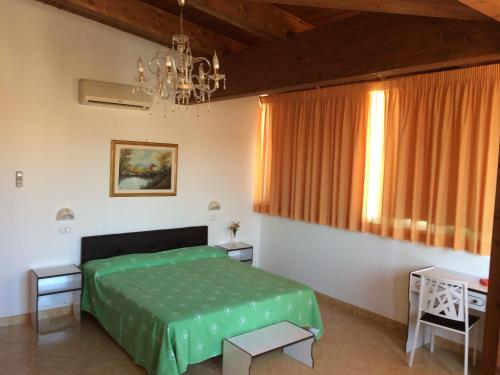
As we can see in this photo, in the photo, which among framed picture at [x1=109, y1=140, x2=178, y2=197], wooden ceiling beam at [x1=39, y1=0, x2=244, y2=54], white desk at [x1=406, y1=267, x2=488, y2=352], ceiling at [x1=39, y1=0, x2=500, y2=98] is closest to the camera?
ceiling at [x1=39, y1=0, x2=500, y2=98]

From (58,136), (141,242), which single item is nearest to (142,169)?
(141,242)

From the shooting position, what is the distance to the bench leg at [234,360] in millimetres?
2801

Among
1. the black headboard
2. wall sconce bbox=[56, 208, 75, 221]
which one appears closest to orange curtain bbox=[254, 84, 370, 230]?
the black headboard

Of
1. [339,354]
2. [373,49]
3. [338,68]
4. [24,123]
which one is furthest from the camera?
[24,123]

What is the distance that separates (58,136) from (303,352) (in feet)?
10.2

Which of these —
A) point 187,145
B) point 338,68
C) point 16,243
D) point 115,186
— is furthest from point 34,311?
point 338,68

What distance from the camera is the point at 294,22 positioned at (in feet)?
11.8

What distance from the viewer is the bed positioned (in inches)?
114

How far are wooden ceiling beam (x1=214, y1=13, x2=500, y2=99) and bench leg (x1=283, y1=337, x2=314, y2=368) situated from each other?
2111 mm

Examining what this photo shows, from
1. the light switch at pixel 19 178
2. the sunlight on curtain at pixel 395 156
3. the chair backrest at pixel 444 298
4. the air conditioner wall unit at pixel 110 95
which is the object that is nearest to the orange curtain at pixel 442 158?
the sunlight on curtain at pixel 395 156

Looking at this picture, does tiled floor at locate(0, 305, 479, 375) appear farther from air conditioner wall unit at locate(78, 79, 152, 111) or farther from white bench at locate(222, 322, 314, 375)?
air conditioner wall unit at locate(78, 79, 152, 111)

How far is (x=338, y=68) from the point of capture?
2.96 meters

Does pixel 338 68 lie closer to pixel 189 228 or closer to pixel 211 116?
pixel 211 116

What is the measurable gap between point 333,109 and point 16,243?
11.8ft
